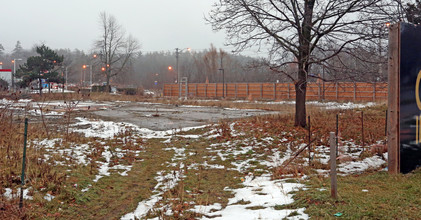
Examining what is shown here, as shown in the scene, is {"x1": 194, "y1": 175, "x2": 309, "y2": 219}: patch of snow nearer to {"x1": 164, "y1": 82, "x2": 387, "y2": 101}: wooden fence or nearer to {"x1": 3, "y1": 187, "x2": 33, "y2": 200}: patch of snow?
{"x1": 3, "y1": 187, "x2": 33, "y2": 200}: patch of snow

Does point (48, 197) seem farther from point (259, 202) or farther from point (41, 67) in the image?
point (41, 67)

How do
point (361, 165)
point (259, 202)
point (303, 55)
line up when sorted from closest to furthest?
1. point (259, 202)
2. point (361, 165)
3. point (303, 55)

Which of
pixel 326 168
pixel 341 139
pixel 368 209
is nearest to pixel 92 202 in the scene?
pixel 368 209

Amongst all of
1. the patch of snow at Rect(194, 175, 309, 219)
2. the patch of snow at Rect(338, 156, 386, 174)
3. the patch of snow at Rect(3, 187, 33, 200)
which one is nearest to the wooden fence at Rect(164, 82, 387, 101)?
the patch of snow at Rect(338, 156, 386, 174)

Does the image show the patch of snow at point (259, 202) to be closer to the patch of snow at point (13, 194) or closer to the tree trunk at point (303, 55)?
the patch of snow at point (13, 194)

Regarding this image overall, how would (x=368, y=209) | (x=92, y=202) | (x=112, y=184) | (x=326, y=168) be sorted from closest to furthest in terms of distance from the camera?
1. (x=368, y=209)
2. (x=92, y=202)
3. (x=112, y=184)
4. (x=326, y=168)

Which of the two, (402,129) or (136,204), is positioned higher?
(402,129)

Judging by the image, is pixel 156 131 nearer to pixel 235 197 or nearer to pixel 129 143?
pixel 129 143

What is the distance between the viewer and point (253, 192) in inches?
214

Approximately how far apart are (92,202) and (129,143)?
470 centimetres

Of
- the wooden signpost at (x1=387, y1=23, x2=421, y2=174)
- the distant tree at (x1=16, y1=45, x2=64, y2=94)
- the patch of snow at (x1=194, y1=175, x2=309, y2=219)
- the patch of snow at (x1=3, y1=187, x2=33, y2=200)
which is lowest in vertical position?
the patch of snow at (x1=194, y1=175, x2=309, y2=219)

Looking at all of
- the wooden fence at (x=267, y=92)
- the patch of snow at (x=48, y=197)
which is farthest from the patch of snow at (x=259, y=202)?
the wooden fence at (x=267, y=92)

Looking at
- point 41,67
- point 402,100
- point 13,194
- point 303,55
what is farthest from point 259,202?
point 41,67

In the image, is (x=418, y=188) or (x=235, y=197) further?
(x=235, y=197)
